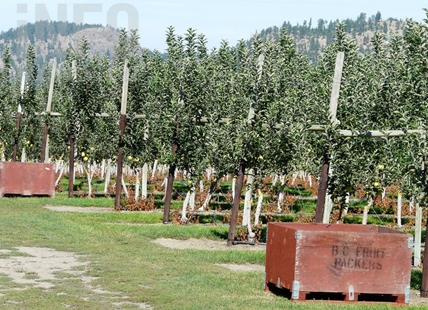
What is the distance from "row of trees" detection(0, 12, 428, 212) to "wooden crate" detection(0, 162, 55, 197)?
99.7 inches

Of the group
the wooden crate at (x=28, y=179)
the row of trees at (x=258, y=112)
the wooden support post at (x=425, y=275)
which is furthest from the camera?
the wooden crate at (x=28, y=179)

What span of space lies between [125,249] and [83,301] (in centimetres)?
782

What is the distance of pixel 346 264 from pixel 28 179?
90.9ft

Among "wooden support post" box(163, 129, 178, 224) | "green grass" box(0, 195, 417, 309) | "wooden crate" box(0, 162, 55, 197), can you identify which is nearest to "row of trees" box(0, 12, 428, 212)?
"wooden support post" box(163, 129, 178, 224)

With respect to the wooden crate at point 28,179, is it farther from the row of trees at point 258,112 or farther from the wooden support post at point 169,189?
the wooden support post at point 169,189

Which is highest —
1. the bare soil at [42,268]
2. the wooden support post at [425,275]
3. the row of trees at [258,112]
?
the row of trees at [258,112]

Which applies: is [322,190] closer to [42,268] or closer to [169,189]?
[42,268]

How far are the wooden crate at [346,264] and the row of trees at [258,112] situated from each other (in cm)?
260

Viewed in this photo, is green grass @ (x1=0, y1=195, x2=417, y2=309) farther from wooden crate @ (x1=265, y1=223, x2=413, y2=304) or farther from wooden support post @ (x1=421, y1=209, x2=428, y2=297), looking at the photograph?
wooden support post @ (x1=421, y1=209, x2=428, y2=297)

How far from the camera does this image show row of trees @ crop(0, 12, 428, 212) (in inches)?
862

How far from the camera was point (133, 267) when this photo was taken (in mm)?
18625

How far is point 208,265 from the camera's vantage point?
2003cm

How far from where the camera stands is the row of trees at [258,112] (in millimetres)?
21891

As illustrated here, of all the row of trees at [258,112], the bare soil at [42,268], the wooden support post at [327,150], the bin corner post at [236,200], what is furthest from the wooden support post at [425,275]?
the bin corner post at [236,200]
